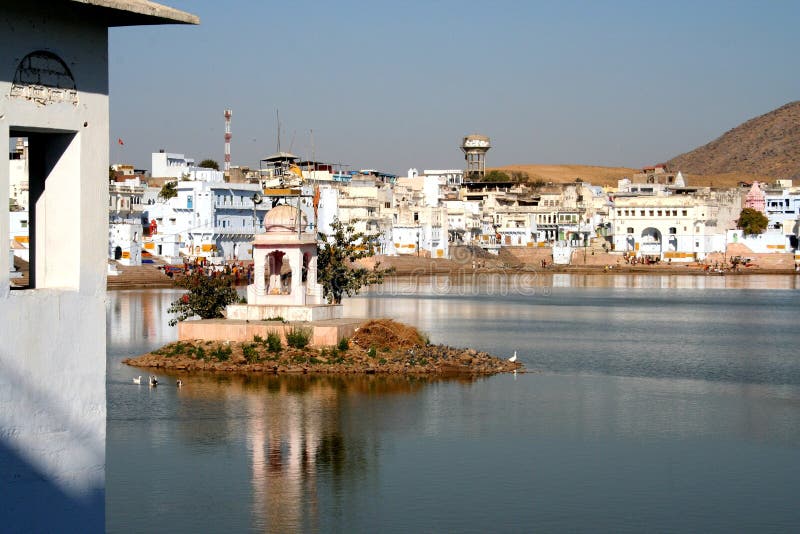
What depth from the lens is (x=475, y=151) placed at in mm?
129000

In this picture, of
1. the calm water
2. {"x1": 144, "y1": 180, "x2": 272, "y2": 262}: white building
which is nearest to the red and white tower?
{"x1": 144, "y1": 180, "x2": 272, "y2": 262}: white building

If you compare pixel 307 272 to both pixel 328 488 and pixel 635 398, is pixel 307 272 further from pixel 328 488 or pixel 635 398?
pixel 328 488

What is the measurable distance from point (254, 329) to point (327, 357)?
174 cm

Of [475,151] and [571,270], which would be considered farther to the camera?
[475,151]

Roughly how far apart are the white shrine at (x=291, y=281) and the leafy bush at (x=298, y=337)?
645 millimetres

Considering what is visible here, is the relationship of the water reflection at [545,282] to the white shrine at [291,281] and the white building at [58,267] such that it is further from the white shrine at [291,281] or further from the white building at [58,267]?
the white building at [58,267]

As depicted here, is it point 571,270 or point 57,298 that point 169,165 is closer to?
point 571,270

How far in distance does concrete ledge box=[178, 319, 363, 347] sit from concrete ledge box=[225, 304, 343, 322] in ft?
0.74

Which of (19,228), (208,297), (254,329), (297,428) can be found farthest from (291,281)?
(19,228)

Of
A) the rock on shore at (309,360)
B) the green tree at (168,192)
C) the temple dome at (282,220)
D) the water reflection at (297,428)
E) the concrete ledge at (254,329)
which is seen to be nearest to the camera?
the water reflection at (297,428)

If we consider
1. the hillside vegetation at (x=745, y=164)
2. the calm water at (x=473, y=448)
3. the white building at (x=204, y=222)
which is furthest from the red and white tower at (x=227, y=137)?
the hillside vegetation at (x=745, y=164)

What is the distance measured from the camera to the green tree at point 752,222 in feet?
308

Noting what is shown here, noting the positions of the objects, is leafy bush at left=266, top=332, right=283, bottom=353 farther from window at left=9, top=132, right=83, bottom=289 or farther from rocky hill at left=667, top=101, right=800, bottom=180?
rocky hill at left=667, top=101, right=800, bottom=180

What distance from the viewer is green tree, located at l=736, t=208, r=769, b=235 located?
3691 inches
